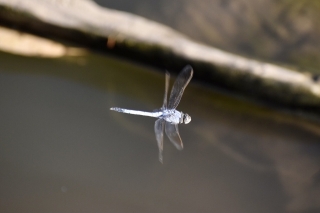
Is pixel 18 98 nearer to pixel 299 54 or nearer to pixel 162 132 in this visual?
pixel 162 132

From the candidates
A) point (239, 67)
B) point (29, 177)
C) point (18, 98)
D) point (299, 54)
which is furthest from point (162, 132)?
point (299, 54)

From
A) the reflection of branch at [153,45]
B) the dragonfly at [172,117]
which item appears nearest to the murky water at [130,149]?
the reflection of branch at [153,45]

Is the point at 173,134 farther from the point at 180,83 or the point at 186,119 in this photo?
the point at 180,83

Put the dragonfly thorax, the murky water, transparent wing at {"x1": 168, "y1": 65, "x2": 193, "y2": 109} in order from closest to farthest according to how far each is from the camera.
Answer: transparent wing at {"x1": 168, "y1": 65, "x2": 193, "y2": 109} < the dragonfly thorax < the murky water

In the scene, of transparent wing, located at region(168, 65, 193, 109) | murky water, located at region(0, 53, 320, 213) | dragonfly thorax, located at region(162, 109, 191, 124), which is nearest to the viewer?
transparent wing, located at region(168, 65, 193, 109)

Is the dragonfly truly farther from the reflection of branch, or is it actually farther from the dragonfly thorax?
the reflection of branch

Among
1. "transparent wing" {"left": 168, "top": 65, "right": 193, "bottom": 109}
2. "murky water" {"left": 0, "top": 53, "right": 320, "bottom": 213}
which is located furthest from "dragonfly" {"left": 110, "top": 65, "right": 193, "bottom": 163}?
"murky water" {"left": 0, "top": 53, "right": 320, "bottom": 213}

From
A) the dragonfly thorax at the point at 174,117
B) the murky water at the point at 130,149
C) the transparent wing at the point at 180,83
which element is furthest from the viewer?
the murky water at the point at 130,149

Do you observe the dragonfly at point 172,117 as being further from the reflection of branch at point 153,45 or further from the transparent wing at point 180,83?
the reflection of branch at point 153,45

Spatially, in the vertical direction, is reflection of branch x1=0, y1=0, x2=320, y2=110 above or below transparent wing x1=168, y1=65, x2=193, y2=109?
above
